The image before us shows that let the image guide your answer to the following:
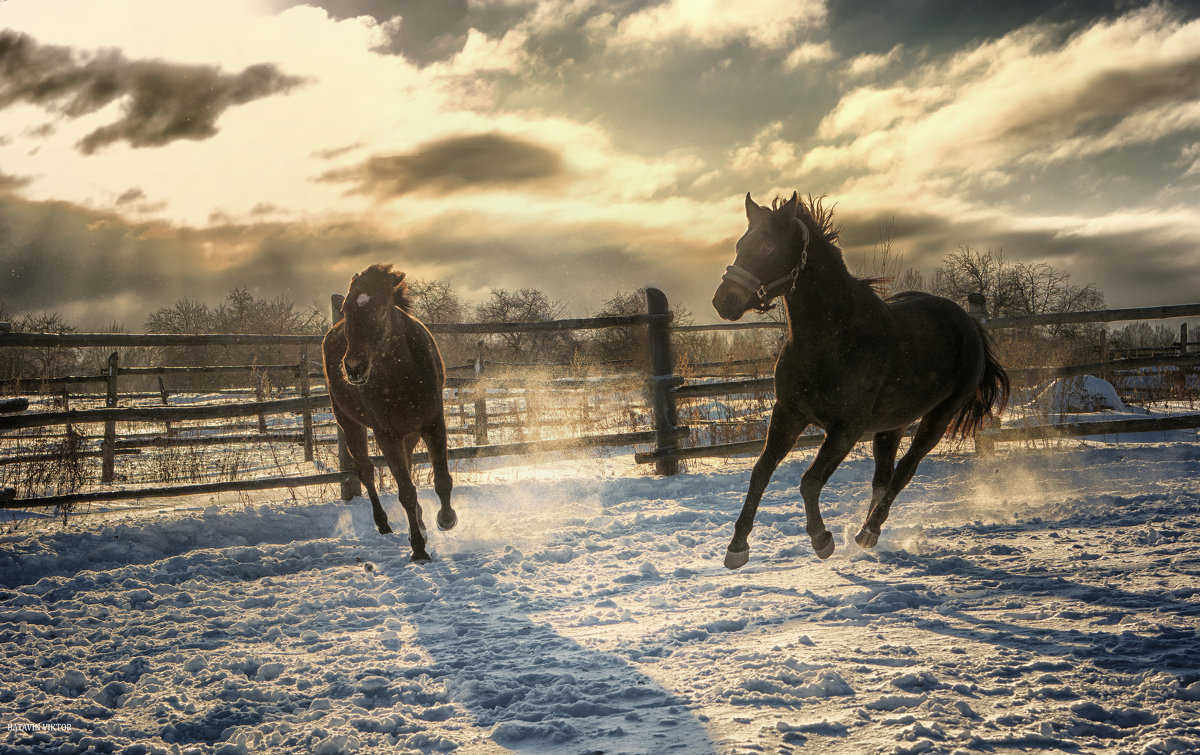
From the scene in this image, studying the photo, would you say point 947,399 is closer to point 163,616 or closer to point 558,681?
point 558,681

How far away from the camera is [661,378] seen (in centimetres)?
746

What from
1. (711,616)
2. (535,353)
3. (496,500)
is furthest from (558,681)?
(535,353)

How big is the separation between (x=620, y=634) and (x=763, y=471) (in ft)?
4.12

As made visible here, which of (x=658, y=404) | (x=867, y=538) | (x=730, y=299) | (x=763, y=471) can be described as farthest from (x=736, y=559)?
(x=658, y=404)

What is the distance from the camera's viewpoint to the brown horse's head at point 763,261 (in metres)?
3.61

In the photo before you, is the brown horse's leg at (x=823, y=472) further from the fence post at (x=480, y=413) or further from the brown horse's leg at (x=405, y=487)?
the fence post at (x=480, y=413)

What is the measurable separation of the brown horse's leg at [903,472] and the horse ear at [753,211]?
191 centimetres

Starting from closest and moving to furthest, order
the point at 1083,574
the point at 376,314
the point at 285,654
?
the point at 285,654 < the point at 1083,574 < the point at 376,314

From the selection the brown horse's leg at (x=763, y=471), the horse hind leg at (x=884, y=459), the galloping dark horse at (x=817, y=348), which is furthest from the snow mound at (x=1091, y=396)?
the brown horse's leg at (x=763, y=471)

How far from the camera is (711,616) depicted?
10.6 ft

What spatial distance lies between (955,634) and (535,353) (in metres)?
25.6

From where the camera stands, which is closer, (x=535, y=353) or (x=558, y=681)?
(x=558, y=681)

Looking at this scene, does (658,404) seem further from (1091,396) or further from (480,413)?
(1091,396)

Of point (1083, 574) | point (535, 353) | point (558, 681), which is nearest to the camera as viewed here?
point (558, 681)
